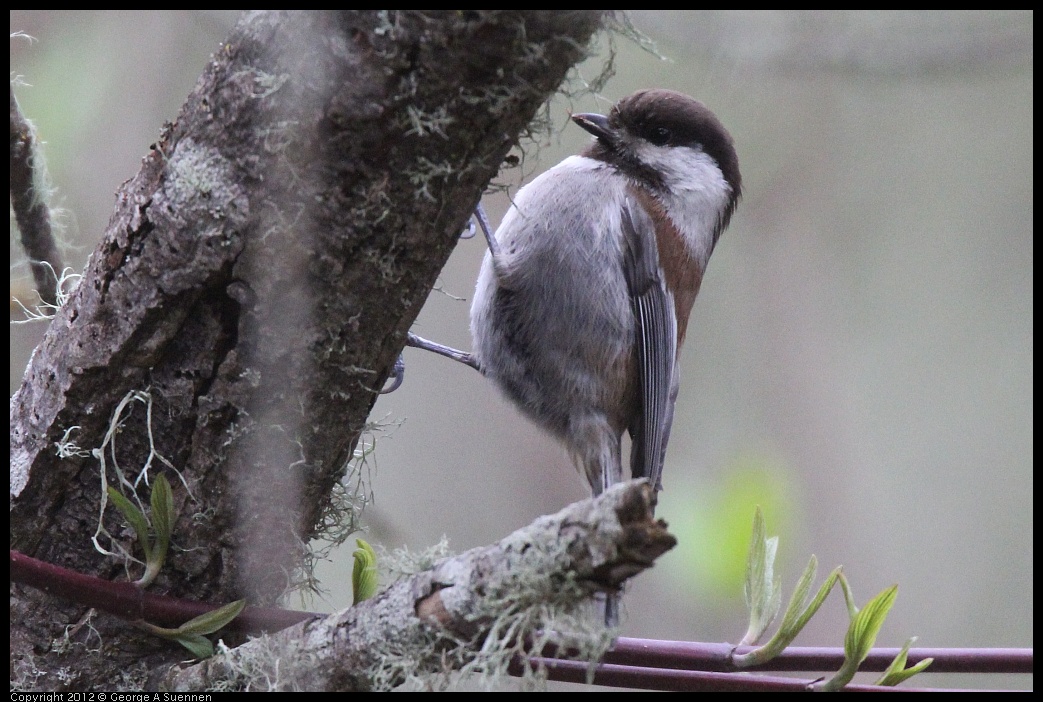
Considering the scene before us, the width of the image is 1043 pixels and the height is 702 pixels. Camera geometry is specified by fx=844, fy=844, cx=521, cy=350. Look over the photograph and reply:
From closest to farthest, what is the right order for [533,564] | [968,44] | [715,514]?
[533,564] < [715,514] < [968,44]

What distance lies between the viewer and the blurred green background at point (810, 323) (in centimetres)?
321

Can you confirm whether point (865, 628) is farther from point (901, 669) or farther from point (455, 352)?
point (455, 352)

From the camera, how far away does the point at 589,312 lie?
93.6 inches

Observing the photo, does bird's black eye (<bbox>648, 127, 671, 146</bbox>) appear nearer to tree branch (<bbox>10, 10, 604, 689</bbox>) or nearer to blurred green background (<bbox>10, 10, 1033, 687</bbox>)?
blurred green background (<bbox>10, 10, 1033, 687</bbox>)

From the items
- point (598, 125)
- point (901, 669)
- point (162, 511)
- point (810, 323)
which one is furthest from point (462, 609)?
point (810, 323)

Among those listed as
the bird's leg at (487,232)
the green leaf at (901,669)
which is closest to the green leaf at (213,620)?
the green leaf at (901,669)

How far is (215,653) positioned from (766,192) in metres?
4.98

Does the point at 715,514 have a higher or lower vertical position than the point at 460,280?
lower

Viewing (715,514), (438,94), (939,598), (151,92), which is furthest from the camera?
(939,598)

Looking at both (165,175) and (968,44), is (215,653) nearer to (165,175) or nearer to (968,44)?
(165,175)

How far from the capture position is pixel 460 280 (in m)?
4.93

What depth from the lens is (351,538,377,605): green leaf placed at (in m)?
1.43
